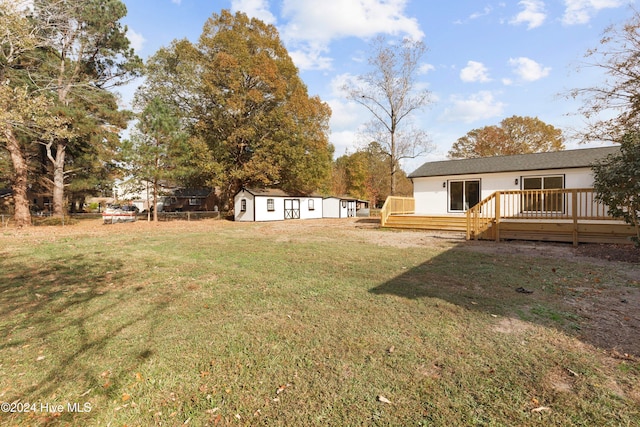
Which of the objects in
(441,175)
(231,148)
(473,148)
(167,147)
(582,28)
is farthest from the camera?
(473,148)

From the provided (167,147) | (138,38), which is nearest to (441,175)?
(167,147)

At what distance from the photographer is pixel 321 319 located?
141 inches

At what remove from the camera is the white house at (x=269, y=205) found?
955 inches

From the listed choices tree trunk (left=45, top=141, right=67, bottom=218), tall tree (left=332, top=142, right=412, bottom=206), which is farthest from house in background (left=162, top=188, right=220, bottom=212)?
tree trunk (left=45, top=141, right=67, bottom=218)

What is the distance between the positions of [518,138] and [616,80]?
833 inches

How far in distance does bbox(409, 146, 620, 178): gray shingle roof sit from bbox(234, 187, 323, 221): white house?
1276 centimetres

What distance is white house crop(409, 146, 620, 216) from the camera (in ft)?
→ 42.8

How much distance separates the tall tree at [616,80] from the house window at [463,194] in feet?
19.5

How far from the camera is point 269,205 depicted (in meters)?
25.1

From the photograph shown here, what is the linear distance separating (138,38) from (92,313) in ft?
78.6

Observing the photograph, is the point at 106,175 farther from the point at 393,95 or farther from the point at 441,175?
the point at 441,175

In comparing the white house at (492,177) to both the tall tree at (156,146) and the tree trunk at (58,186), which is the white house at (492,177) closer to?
the tall tree at (156,146)

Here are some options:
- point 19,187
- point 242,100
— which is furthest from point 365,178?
point 19,187

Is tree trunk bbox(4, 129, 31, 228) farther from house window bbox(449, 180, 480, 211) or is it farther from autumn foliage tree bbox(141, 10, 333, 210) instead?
house window bbox(449, 180, 480, 211)
